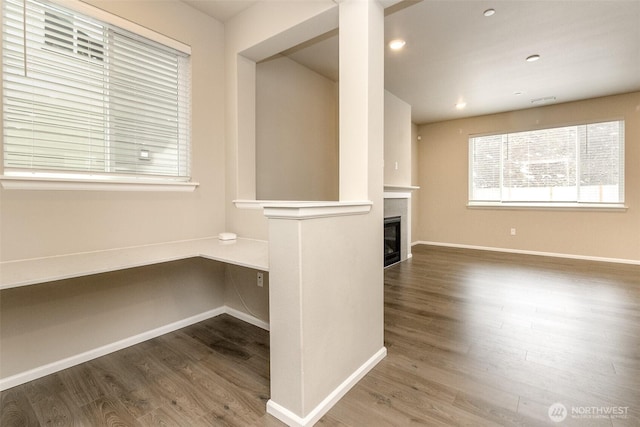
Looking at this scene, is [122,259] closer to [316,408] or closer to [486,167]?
[316,408]

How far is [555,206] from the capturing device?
507 centimetres

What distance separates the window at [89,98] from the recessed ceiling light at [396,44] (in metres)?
1.97

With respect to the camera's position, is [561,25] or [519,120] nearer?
[561,25]

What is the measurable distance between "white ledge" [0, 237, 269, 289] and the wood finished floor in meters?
0.73

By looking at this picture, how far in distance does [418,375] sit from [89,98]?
110 inches

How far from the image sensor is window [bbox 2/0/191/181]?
1.73 meters

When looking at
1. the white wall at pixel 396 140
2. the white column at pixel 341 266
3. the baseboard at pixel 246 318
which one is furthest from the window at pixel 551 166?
the baseboard at pixel 246 318

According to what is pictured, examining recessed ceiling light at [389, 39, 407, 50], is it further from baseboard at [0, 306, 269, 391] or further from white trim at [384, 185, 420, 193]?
baseboard at [0, 306, 269, 391]

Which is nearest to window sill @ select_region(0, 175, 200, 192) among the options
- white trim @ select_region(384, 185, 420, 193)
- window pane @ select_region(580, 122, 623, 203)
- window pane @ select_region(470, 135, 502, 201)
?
white trim @ select_region(384, 185, 420, 193)

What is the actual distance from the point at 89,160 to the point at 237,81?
1302mm

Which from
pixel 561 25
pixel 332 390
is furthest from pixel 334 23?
pixel 332 390

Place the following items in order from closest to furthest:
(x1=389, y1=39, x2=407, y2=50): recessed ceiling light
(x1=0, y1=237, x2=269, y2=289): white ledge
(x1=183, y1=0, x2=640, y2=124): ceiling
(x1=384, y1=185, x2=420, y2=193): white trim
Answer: (x1=0, y1=237, x2=269, y2=289): white ledge
(x1=183, y1=0, x2=640, y2=124): ceiling
(x1=389, y1=39, x2=407, y2=50): recessed ceiling light
(x1=384, y1=185, x2=420, y2=193): white trim

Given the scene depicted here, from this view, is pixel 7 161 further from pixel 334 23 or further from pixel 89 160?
pixel 334 23

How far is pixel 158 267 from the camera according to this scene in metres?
2.32
